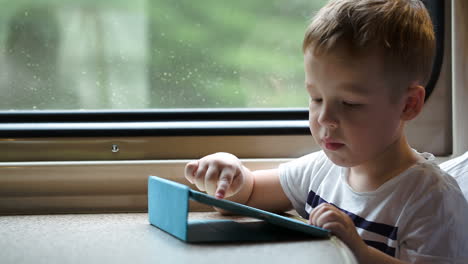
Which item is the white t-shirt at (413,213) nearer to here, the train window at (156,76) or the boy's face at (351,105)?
the boy's face at (351,105)

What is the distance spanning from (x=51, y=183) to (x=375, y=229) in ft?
2.25

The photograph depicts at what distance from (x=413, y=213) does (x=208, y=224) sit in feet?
1.12

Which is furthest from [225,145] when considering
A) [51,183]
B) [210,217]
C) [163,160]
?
[51,183]

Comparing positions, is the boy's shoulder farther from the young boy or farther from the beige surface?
the beige surface

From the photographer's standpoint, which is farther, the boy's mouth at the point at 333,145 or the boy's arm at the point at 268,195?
the boy's arm at the point at 268,195

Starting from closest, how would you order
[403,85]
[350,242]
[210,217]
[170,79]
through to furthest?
[350,242], [403,85], [210,217], [170,79]

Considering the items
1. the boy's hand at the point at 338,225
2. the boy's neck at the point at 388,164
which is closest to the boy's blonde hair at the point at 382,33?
the boy's neck at the point at 388,164

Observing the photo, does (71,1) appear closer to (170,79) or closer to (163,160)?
(170,79)

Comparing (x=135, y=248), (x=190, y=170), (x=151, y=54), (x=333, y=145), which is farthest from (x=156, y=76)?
(x=135, y=248)

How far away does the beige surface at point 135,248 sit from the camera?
2.41ft

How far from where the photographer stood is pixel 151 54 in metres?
1.34

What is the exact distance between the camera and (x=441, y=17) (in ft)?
4.35

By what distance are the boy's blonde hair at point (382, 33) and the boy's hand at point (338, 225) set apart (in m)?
0.26

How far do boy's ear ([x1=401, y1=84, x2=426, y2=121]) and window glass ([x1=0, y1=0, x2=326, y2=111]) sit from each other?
39 centimetres
